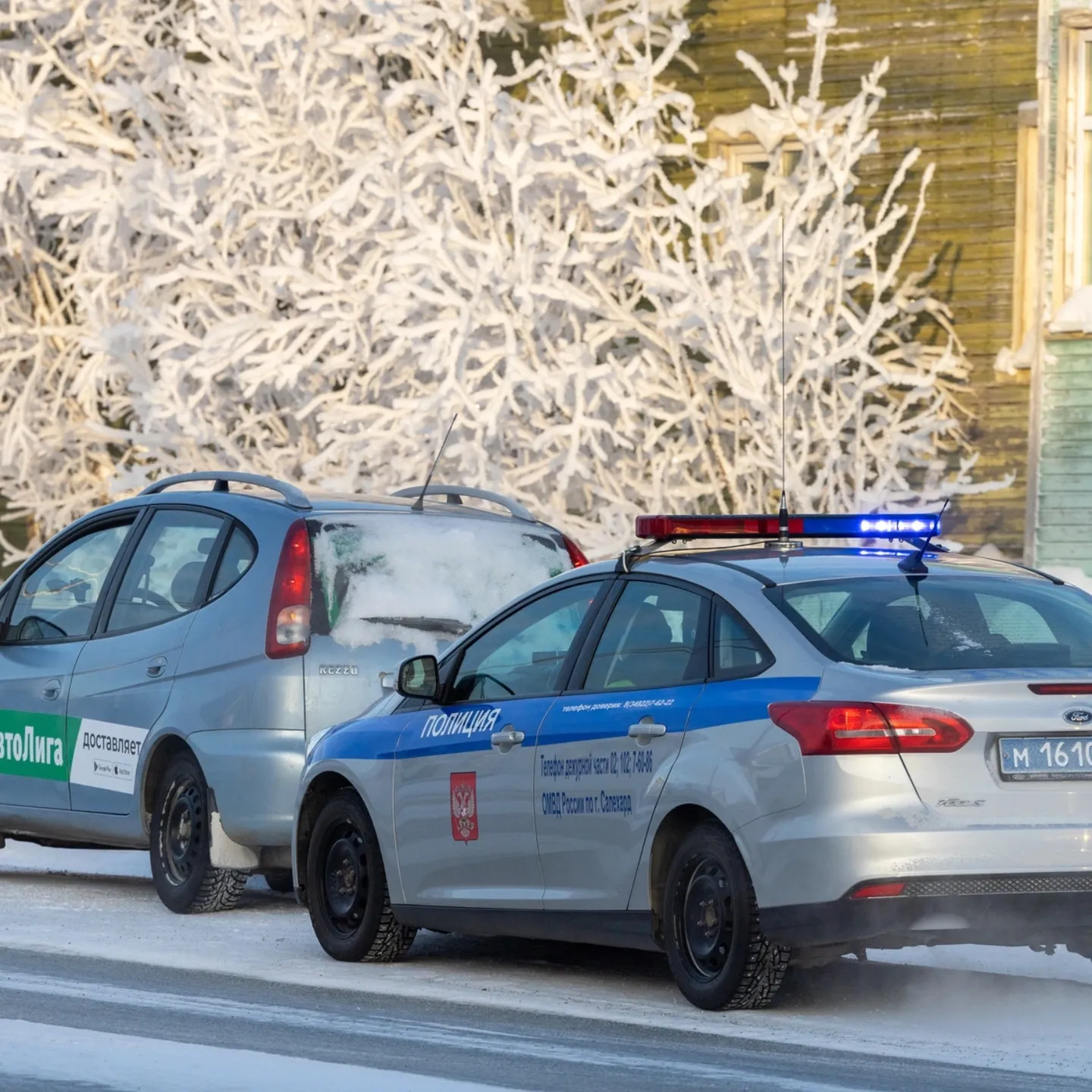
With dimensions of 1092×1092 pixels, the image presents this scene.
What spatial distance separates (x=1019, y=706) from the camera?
292 inches

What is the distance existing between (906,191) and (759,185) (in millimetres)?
1373

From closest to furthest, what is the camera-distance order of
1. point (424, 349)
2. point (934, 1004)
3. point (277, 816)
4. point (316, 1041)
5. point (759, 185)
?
1. point (316, 1041)
2. point (934, 1004)
3. point (277, 816)
4. point (424, 349)
5. point (759, 185)

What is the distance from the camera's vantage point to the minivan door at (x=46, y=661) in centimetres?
1155

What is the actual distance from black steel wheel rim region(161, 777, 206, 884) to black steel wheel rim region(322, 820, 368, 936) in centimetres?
121

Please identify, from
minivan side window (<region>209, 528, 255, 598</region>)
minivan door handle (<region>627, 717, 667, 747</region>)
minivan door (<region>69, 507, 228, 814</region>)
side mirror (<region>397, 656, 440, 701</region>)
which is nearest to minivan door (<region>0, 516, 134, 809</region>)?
minivan door (<region>69, 507, 228, 814</region>)

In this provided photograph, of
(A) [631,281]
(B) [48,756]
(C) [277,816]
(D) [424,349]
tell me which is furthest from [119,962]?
(A) [631,281]

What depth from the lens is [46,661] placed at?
1173 cm

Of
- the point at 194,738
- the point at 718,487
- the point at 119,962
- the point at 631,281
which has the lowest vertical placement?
the point at 119,962

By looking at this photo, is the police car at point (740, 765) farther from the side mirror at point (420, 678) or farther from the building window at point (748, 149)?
the building window at point (748, 149)

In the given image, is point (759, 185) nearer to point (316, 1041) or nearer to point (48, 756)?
point (48, 756)

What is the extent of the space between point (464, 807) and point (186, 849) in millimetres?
2372

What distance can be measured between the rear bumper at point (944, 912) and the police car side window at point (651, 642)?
0.96m

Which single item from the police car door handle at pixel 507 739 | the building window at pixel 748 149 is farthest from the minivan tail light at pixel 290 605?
the building window at pixel 748 149

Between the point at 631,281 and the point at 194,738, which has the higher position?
the point at 631,281
